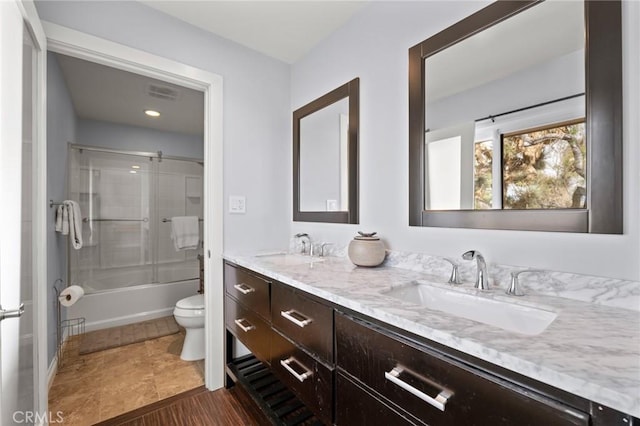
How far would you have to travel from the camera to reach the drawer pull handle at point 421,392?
666 mm

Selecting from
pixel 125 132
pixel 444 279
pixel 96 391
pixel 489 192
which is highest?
pixel 125 132

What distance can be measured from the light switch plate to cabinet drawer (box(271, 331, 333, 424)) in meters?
0.94

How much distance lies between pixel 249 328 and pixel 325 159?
3.76ft

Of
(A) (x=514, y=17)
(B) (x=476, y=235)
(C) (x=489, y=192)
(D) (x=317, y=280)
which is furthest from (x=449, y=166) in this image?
(D) (x=317, y=280)

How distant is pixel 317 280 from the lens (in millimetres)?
1169

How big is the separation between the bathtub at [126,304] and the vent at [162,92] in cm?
202

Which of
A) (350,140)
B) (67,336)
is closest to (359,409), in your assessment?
(350,140)

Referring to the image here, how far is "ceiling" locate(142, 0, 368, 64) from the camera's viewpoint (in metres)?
1.65

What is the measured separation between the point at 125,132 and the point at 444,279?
3997 millimetres

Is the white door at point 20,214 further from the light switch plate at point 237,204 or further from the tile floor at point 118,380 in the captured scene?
the light switch plate at point 237,204

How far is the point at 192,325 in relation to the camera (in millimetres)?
2230

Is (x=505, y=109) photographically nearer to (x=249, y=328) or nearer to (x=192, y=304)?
(x=249, y=328)

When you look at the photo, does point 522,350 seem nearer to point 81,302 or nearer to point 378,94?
point 378,94

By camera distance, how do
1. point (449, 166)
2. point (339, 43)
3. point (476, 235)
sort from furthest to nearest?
point (339, 43)
point (449, 166)
point (476, 235)
